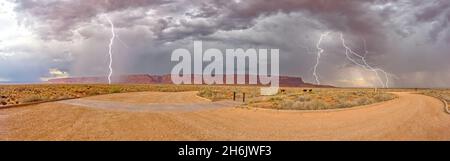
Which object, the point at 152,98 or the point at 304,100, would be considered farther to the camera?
the point at 152,98

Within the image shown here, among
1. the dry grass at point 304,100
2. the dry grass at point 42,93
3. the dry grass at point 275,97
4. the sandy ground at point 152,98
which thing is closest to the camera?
the dry grass at point 304,100

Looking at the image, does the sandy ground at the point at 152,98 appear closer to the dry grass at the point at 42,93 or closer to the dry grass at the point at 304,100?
the dry grass at the point at 304,100

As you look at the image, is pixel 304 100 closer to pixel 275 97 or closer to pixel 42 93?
pixel 275 97

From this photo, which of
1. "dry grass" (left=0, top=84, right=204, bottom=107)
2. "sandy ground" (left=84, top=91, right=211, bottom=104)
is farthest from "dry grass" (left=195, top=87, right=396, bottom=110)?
"dry grass" (left=0, top=84, right=204, bottom=107)

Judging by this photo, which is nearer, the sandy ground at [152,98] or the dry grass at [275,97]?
the dry grass at [275,97]

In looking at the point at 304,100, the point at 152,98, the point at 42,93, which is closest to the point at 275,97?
the point at 304,100

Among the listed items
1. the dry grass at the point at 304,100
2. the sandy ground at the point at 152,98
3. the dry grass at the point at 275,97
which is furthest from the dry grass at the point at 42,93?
the dry grass at the point at 304,100

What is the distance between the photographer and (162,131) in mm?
12047

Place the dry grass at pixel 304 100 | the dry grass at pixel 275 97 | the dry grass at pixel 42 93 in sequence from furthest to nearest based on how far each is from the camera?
the dry grass at pixel 42 93, the dry grass at pixel 275 97, the dry grass at pixel 304 100

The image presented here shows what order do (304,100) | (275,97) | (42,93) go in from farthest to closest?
(42,93) < (275,97) < (304,100)
